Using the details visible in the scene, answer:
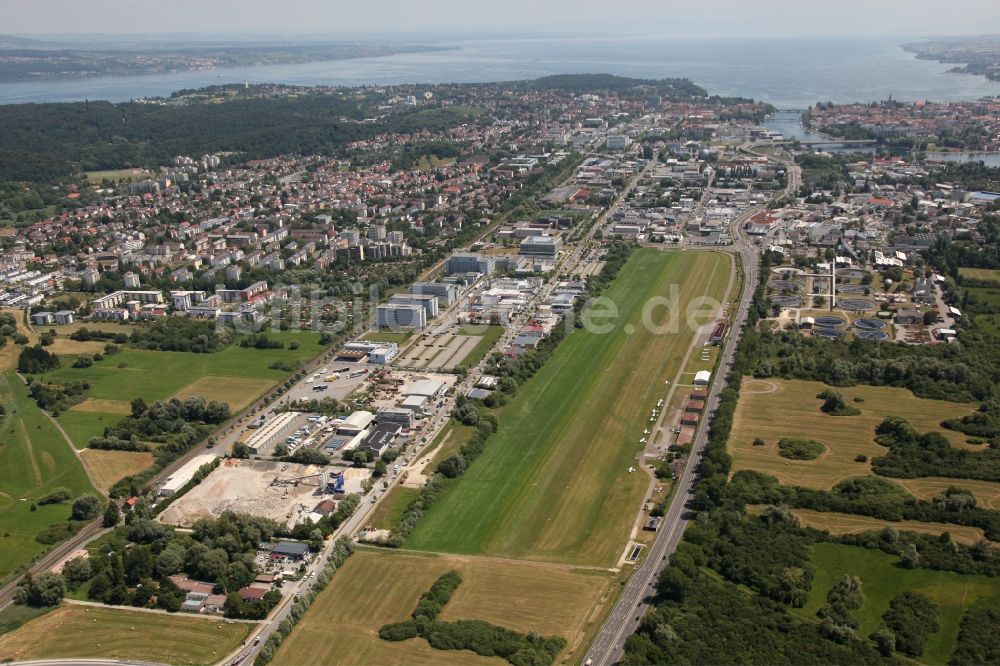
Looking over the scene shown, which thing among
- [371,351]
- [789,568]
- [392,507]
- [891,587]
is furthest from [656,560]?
[371,351]

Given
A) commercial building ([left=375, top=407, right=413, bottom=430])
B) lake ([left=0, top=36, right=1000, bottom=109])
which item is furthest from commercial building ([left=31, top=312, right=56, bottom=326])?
lake ([left=0, top=36, right=1000, bottom=109])

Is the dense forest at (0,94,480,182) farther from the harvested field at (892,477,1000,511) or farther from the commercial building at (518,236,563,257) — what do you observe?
the harvested field at (892,477,1000,511)

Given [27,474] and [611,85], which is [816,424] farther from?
[611,85]

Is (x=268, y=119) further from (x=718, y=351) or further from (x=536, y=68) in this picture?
(x=536, y=68)

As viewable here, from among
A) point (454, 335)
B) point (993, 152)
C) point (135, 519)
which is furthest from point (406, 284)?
point (993, 152)

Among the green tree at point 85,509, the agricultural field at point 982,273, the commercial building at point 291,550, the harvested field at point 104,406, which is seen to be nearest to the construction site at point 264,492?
the commercial building at point 291,550
